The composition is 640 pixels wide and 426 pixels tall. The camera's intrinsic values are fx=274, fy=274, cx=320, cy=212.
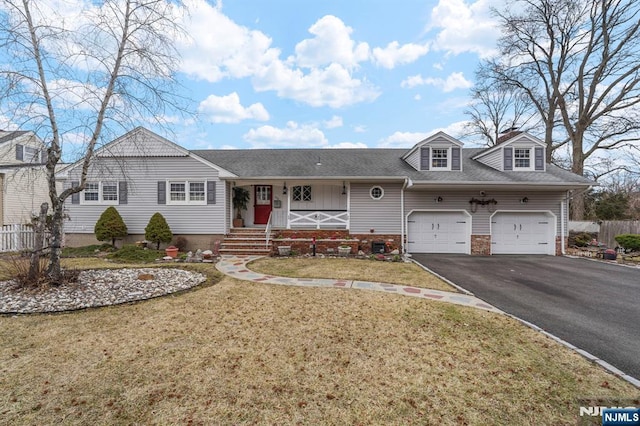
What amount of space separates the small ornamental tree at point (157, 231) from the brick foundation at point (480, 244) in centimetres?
1328

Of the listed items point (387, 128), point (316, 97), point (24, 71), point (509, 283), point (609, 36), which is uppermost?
point (609, 36)

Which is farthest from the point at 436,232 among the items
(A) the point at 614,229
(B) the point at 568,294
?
(A) the point at 614,229

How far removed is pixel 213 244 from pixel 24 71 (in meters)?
7.84

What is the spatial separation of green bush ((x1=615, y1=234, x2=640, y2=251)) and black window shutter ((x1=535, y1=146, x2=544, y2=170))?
4.59 meters

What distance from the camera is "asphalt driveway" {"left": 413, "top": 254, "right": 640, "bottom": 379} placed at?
4016 mm

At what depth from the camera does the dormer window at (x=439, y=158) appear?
13.1 m

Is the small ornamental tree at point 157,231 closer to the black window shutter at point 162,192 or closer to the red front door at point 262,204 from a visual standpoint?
the black window shutter at point 162,192

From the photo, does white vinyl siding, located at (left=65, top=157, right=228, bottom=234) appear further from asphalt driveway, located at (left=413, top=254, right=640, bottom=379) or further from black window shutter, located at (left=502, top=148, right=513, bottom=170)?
black window shutter, located at (left=502, top=148, right=513, bottom=170)

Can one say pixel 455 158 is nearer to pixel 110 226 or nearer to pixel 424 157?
pixel 424 157

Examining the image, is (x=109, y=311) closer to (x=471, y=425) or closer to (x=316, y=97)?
(x=471, y=425)

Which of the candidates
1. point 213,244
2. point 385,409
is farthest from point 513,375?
point 213,244

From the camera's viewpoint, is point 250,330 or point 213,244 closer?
point 250,330

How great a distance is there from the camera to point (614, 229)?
1422 centimetres

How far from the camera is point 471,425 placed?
7.70 feet
